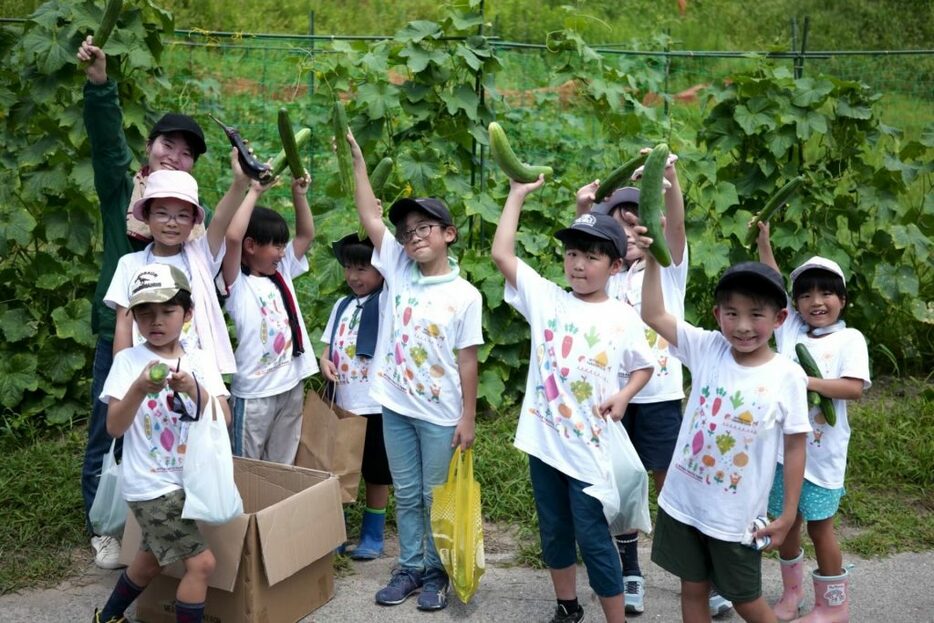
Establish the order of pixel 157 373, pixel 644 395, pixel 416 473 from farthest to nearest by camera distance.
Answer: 1. pixel 416 473
2. pixel 644 395
3. pixel 157 373

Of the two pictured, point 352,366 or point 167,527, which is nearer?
point 167,527

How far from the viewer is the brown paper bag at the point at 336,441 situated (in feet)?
16.4

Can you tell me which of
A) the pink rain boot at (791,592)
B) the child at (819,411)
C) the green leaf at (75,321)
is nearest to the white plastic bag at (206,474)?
the child at (819,411)

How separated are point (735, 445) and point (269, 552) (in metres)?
1.93

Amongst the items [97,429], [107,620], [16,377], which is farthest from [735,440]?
[16,377]

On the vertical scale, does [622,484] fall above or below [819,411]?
below

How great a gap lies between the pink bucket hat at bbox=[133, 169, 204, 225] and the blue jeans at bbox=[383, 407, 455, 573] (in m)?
1.31

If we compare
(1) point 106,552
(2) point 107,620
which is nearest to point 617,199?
(2) point 107,620

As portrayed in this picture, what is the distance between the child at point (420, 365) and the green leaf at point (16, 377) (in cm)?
282

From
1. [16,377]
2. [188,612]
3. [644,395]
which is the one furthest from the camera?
[16,377]

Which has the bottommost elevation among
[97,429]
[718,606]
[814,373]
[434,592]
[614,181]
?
[718,606]

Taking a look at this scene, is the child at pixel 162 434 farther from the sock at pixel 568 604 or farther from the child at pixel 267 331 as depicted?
the sock at pixel 568 604

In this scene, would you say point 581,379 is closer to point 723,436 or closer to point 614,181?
point 723,436

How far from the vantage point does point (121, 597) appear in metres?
4.20
